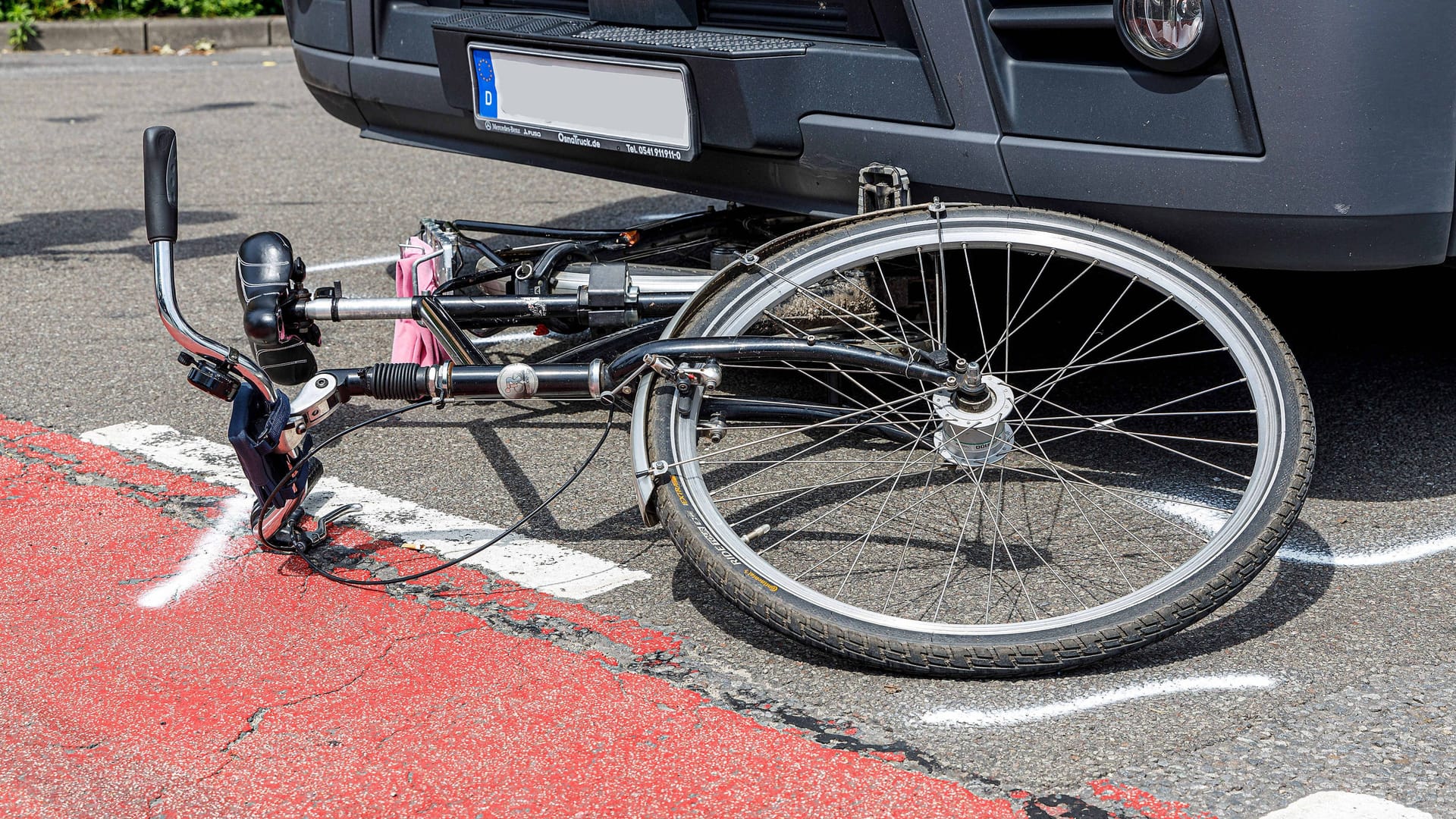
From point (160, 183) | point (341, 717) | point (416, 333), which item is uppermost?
point (160, 183)

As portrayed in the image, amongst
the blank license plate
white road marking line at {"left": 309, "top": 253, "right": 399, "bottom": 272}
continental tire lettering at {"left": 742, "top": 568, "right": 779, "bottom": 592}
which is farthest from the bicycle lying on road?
white road marking line at {"left": 309, "top": 253, "right": 399, "bottom": 272}

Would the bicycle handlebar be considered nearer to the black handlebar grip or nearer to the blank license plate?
the black handlebar grip

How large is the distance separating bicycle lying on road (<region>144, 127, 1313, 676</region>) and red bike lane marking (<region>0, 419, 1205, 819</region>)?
0.74 feet

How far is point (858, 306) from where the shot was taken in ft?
9.16

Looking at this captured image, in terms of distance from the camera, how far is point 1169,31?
7.16 ft

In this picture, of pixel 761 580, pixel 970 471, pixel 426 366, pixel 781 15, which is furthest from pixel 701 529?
pixel 781 15

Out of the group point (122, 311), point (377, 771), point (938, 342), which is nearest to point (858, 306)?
point (938, 342)

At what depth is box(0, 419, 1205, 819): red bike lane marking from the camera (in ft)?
6.06

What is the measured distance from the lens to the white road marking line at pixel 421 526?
250 centimetres

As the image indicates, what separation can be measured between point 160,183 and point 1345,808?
2.23 m

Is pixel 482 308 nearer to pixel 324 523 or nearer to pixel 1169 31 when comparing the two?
pixel 324 523

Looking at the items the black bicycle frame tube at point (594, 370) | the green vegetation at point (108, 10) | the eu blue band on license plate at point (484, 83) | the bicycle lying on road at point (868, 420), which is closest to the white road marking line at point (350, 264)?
the bicycle lying on road at point (868, 420)

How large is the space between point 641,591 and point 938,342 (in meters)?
0.70

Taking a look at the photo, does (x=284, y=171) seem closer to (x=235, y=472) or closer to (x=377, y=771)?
(x=235, y=472)
